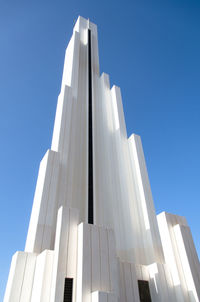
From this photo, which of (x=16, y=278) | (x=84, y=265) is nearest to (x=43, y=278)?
(x=16, y=278)

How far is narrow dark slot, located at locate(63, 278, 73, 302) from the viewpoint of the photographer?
406 cm

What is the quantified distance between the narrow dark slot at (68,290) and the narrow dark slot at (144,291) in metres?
2.29

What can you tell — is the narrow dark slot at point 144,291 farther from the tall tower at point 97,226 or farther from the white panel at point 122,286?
the white panel at point 122,286

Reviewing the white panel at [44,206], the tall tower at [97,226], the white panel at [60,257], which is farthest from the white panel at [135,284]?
the white panel at [44,206]

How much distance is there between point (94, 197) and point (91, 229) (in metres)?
3.23

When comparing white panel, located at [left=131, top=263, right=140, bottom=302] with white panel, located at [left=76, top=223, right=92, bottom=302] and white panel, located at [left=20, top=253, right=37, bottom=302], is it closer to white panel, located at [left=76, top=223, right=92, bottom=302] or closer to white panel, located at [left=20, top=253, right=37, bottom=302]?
white panel, located at [left=76, top=223, right=92, bottom=302]

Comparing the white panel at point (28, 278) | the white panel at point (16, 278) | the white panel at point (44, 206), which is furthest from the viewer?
the white panel at point (44, 206)

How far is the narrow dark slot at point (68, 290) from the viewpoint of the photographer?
13.3 feet

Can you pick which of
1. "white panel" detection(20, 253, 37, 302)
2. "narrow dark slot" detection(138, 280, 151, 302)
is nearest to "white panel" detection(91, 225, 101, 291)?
"white panel" detection(20, 253, 37, 302)

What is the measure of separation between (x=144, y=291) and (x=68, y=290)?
2.55 metres

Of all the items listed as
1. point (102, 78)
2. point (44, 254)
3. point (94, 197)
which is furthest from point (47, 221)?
point (102, 78)

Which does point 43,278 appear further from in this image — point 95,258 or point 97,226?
point 97,226

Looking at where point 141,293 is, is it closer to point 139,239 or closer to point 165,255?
point 165,255

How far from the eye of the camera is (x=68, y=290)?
4191 millimetres
